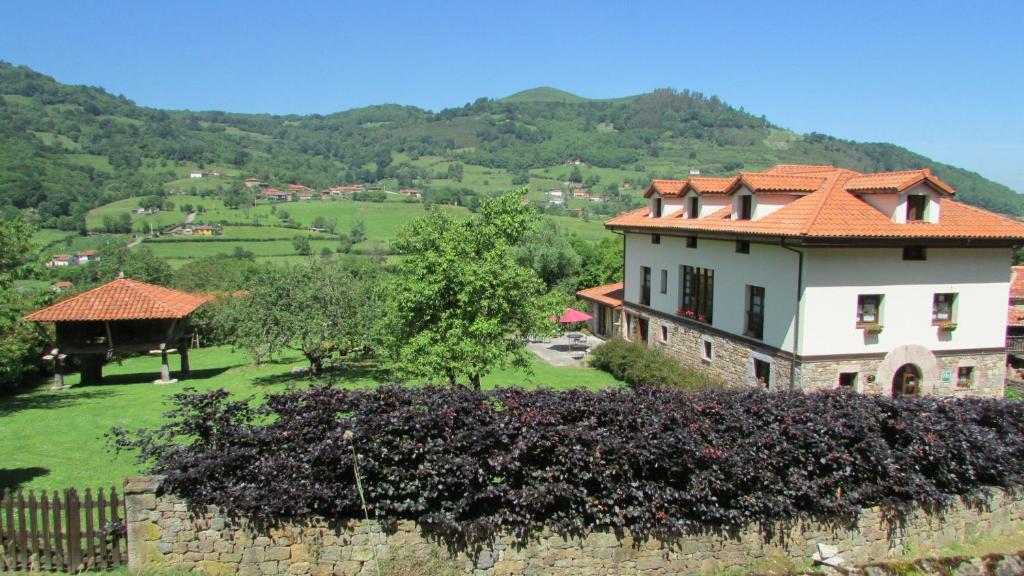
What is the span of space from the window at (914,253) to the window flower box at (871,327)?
248 cm

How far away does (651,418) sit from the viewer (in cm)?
1107

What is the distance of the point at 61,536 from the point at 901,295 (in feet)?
76.7

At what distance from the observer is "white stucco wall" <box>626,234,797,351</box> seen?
72.0 ft

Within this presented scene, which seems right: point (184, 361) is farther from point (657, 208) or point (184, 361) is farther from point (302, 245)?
point (302, 245)

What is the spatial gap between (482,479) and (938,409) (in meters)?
8.78

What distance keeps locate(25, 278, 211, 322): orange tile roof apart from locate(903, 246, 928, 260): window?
27.4 metres

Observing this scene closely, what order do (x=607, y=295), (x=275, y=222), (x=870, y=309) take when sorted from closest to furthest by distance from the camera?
(x=870, y=309) → (x=607, y=295) → (x=275, y=222)

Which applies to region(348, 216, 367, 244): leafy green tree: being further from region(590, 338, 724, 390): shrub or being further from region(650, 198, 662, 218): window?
region(590, 338, 724, 390): shrub

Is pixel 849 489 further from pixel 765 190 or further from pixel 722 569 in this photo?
pixel 765 190

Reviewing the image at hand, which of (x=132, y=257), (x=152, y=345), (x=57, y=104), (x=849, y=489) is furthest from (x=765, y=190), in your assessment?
(x=57, y=104)

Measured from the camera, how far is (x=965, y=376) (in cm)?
2327

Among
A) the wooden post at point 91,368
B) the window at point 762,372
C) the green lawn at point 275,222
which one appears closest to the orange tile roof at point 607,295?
the window at point 762,372

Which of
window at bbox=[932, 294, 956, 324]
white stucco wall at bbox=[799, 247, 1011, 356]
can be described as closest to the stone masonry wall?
white stucco wall at bbox=[799, 247, 1011, 356]

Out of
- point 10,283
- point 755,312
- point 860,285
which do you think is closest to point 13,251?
point 10,283
